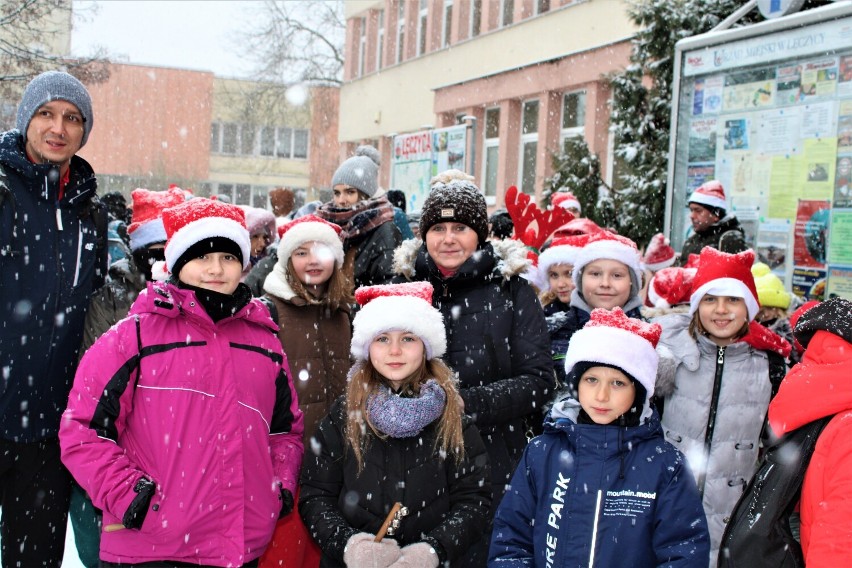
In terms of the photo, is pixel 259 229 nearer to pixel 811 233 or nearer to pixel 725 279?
pixel 725 279

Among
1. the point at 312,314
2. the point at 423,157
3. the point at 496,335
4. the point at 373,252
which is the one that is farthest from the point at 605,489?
the point at 423,157

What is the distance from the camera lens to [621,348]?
3.14 m

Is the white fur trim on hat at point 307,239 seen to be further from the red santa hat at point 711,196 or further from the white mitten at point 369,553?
the red santa hat at point 711,196

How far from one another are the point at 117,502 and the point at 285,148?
47.0m

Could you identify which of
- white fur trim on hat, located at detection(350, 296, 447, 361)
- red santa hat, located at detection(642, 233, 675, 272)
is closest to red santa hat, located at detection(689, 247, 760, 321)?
white fur trim on hat, located at detection(350, 296, 447, 361)

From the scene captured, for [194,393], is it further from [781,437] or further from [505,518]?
[781,437]

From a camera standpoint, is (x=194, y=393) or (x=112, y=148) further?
(x=112, y=148)

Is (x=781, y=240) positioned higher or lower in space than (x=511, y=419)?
higher

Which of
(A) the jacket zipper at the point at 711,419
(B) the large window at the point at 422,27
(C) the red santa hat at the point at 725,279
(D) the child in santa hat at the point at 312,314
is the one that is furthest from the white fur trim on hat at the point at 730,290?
(B) the large window at the point at 422,27

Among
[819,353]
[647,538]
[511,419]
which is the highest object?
[819,353]

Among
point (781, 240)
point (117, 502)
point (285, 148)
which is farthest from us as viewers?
point (285, 148)

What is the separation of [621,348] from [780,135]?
396 cm

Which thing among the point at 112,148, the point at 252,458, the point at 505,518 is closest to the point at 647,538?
the point at 505,518

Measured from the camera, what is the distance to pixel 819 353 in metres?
2.90
